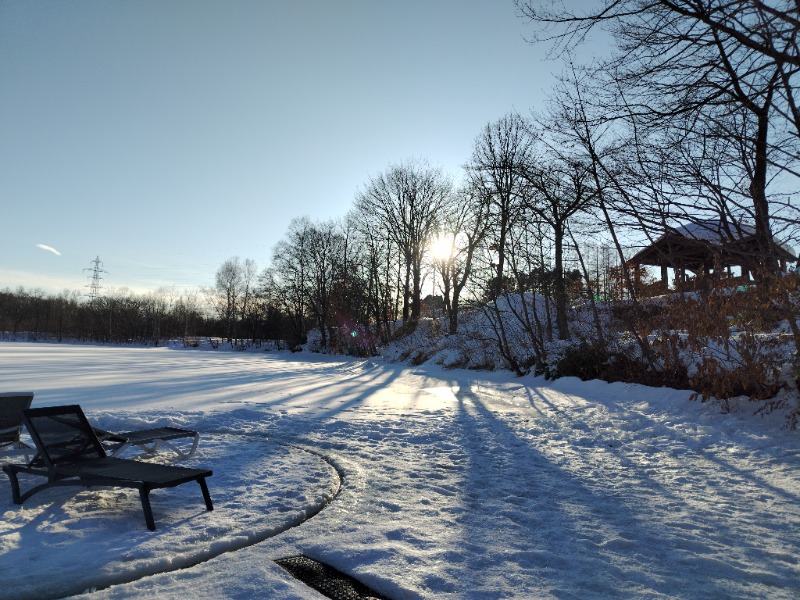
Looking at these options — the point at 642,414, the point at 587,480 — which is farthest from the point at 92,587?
the point at 642,414

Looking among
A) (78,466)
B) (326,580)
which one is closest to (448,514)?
(326,580)

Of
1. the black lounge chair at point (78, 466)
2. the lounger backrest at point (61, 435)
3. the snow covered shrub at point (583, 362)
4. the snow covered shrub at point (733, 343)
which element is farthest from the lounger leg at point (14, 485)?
the snow covered shrub at point (583, 362)

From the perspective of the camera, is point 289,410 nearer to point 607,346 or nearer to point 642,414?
point 642,414

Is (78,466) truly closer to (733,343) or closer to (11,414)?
(11,414)

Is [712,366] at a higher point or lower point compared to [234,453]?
higher

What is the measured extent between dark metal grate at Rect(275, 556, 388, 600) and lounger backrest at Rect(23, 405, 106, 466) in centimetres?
230

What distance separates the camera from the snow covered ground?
2914 millimetres

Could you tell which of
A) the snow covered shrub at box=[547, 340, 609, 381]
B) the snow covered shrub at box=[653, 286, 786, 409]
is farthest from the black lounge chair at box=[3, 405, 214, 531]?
the snow covered shrub at box=[547, 340, 609, 381]

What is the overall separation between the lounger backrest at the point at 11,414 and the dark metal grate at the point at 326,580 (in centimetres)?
372

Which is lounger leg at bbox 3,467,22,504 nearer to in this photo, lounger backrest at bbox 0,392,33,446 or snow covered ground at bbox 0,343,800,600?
snow covered ground at bbox 0,343,800,600

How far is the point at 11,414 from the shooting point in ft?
17.1

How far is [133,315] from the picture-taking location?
8088cm

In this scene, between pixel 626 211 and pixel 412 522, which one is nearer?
pixel 412 522

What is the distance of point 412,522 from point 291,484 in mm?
1424
